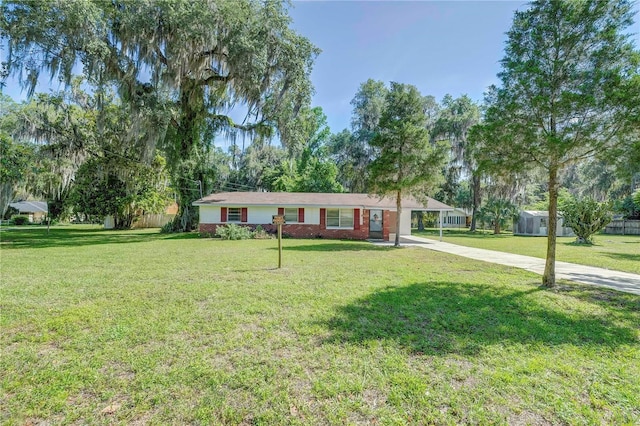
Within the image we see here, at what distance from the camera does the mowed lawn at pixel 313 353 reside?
2635 millimetres

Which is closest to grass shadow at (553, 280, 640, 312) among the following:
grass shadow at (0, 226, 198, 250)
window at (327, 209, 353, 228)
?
window at (327, 209, 353, 228)

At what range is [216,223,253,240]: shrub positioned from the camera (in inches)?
687

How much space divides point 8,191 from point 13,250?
28.7 ft

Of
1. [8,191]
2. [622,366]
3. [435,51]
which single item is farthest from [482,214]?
[8,191]

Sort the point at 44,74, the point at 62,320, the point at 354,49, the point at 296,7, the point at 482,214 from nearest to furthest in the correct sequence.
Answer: the point at 62,320 < the point at 44,74 < the point at 354,49 < the point at 296,7 < the point at 482,214

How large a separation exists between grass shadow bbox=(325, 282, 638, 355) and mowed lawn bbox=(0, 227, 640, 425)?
3cm

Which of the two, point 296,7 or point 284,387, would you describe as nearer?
point 284,387

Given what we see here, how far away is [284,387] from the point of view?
2926mm

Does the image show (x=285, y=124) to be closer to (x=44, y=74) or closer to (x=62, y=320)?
(x=44, y=74)

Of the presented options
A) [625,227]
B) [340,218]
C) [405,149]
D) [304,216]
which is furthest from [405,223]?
[625,227]

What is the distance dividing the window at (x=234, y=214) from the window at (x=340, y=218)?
18.9 feet

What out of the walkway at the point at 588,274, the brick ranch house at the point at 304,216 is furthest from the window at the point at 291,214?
the walkway at the point at 588,274

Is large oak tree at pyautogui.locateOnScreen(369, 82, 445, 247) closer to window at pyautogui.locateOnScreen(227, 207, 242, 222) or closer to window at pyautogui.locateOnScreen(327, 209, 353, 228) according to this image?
window at pyautogui.locateOnScreen(327, 209, 353, 228)

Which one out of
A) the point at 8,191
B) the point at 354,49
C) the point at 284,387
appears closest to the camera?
the point at 284,387
